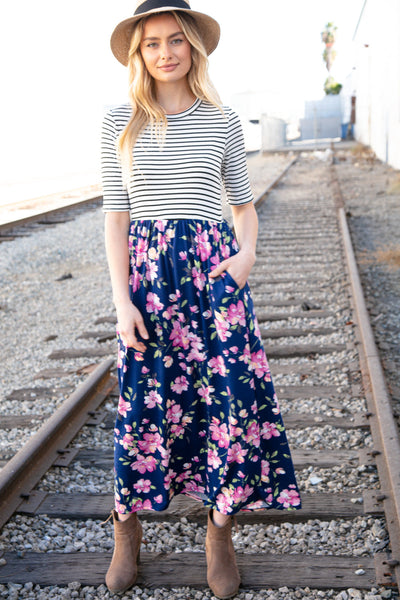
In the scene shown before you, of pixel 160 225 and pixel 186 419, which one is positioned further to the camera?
pixel 186 419

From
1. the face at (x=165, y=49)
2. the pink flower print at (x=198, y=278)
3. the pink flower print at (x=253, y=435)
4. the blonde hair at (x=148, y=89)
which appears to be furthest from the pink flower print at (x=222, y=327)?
the face at (x=165, y=49)

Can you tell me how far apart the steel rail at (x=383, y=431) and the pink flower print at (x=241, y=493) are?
1.90 feet

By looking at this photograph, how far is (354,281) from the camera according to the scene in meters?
6.09

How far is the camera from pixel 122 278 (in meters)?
2.07

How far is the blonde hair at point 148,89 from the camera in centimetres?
200

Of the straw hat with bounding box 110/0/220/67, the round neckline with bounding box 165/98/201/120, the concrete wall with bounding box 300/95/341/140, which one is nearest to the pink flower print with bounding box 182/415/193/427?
the round neckline with bounding box 165/98/201/120

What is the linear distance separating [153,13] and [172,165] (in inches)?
18.4

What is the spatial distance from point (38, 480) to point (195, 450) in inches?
42.6

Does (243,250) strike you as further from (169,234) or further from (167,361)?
(167,361)

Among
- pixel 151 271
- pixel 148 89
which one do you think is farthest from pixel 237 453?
pixel 148 89

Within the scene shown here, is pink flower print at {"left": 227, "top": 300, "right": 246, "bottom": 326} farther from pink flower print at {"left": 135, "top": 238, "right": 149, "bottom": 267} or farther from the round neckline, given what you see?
the round neckline

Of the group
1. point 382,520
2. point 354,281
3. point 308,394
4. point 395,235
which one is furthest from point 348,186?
point 382,520

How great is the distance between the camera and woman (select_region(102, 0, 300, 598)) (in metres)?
2.03

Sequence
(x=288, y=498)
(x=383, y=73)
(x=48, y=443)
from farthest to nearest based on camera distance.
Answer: (x=383, y=73) < (x=48, y=443) < (x=288, y=498)
